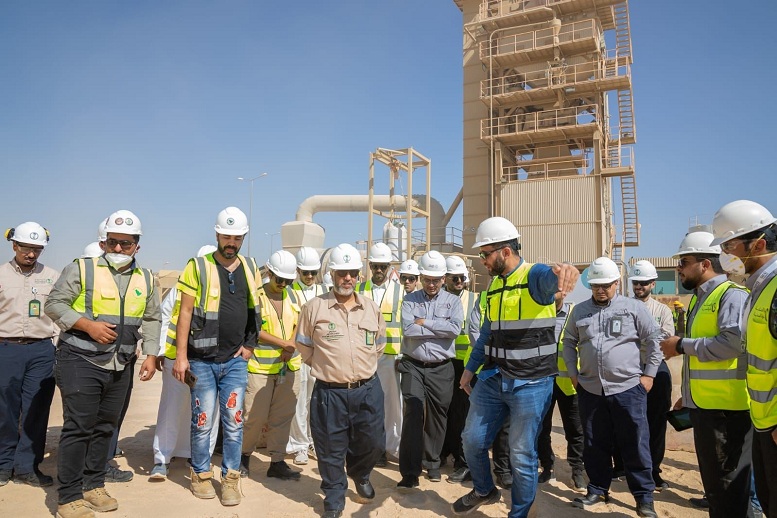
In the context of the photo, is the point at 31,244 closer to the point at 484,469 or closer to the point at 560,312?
the point at 484,469

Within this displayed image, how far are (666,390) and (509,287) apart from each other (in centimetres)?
262

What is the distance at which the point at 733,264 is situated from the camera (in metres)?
3.09

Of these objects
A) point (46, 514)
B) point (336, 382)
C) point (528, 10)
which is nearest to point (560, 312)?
point (336, 382)

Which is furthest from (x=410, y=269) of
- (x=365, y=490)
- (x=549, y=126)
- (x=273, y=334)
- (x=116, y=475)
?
(x=549, y=126)

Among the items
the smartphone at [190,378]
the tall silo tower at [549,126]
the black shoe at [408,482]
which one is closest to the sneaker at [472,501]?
the black shoe at [408,482]

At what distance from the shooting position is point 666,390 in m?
5.46

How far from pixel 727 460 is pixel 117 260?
4778 mm

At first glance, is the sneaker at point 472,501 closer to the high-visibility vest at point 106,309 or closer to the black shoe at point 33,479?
the high-visibility vest at point 106,309

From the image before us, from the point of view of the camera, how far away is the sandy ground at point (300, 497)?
435cm

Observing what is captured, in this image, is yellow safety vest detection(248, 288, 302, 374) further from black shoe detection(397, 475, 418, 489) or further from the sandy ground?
black shoe detection(397, 475, 418, 489)

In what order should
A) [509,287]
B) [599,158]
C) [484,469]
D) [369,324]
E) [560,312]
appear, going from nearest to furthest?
[509,287], [484,469], [369,324], [560,312], [599,158]

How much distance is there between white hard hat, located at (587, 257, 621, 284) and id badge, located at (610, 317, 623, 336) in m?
0.34

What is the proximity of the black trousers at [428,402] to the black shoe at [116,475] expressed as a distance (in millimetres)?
2644

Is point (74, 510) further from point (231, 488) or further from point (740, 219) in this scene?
point (740, 219)
